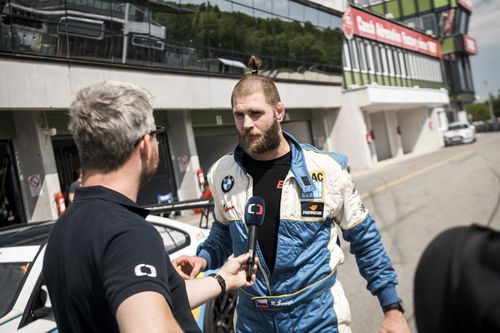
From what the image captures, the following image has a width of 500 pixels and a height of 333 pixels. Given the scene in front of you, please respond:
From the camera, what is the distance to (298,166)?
8.36 ft

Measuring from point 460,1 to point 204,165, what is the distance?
45423mm

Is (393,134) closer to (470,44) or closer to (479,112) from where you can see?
(470,44)

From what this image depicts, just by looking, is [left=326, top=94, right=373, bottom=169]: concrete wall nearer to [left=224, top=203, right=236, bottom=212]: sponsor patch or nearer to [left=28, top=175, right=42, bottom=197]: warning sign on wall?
[left=28, top=175, right=42, bottom=197]: warning sign on wall

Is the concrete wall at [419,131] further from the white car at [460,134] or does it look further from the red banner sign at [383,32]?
the red banner sign at [383,32]

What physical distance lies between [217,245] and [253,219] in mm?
503

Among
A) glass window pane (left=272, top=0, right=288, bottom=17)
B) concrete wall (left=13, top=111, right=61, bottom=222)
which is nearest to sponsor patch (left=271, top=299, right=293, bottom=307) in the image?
concrete wall (left=13, top=111, right=61, bottom=222)

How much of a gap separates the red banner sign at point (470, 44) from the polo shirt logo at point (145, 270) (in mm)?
61064

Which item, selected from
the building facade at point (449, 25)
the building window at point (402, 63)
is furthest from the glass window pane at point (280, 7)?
the building facade at point (449, 25)

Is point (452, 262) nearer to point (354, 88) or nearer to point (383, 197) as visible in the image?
point (383, 197)

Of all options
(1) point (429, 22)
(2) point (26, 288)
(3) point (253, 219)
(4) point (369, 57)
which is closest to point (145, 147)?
(3) point (253, 219)

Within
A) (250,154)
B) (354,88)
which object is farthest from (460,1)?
(250,154)

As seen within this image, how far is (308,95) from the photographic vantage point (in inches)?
1008

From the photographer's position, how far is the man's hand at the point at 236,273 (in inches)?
81.6

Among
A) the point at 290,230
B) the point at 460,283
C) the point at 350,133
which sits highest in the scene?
the point at 350,133
